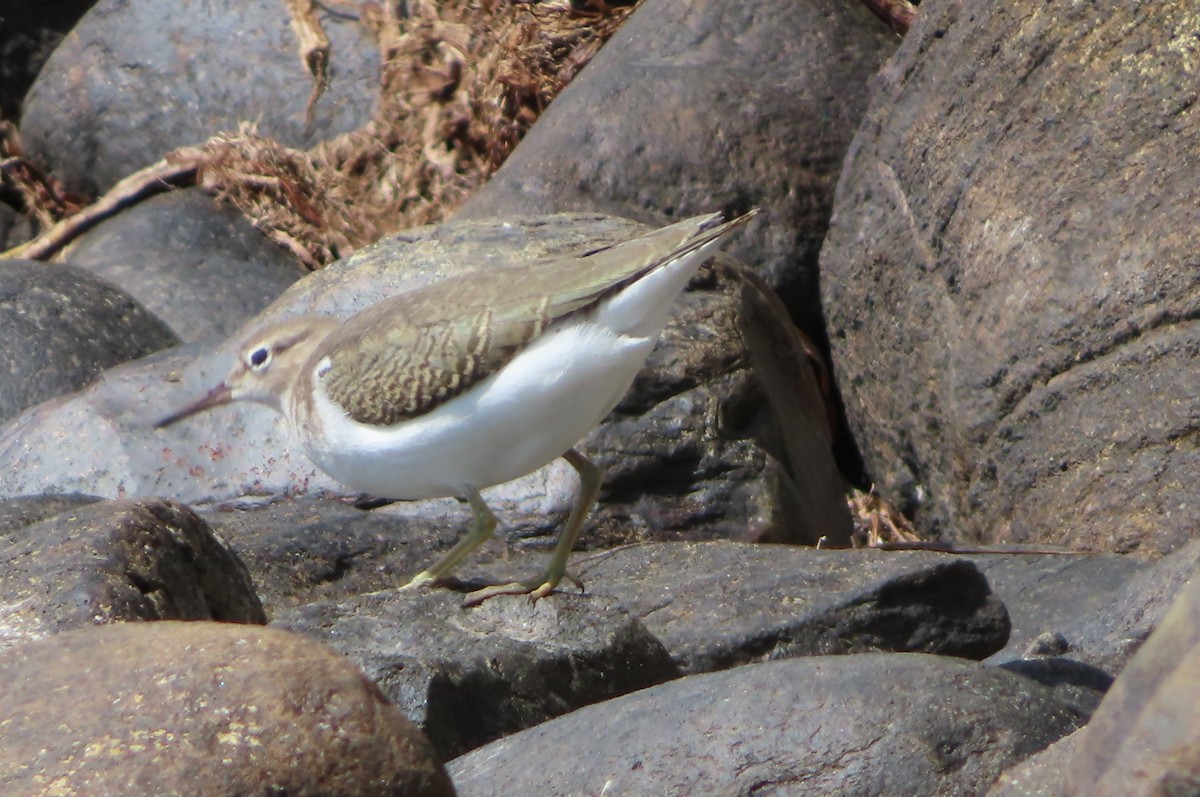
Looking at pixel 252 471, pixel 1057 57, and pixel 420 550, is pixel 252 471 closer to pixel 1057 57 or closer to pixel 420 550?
pixel 420 550

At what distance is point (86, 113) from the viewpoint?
44.6 ft

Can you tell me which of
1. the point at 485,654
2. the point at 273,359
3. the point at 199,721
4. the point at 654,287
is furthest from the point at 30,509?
the point at 199,721

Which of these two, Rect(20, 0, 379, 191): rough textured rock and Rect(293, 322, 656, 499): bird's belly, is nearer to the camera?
Rect(293, 322, 656, 499): bird's belly

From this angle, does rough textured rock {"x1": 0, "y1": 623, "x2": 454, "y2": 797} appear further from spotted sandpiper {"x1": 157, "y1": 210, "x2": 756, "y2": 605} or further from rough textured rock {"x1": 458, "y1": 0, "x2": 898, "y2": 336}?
rough textured rock {"x1": 458, "y1": 0, "x2": 898, "y2": 336}

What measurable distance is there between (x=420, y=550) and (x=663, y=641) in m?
1.70

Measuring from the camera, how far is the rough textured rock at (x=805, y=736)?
14.4 feet

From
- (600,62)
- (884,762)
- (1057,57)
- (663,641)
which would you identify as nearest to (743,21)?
(600,62)

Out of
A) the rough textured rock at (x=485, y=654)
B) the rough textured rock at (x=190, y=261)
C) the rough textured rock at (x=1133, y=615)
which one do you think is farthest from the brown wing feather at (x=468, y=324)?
the rough textured rock at (x=190, y=261)

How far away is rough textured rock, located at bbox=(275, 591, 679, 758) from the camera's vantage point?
17.2ft

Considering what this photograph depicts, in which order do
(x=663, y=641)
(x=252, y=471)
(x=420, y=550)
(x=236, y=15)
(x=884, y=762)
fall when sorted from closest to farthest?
1. (x=884, y=762)
2. (x=663, y=641)
3. (x=420, y=550)
4. (x=252, y=471)
5. (x=236, y=15)

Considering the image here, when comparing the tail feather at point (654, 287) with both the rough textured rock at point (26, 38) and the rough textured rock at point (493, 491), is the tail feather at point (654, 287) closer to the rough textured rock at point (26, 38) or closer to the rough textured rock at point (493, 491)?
the rough textured rock at point (493, 491)

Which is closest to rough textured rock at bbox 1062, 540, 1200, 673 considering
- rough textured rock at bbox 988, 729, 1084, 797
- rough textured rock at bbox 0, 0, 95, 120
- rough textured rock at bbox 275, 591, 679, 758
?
rough textured rock at bbox 275, 591, 679, 758

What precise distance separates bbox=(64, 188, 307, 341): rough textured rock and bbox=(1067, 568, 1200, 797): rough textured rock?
29.7 feet

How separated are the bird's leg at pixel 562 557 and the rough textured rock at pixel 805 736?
1266mm
